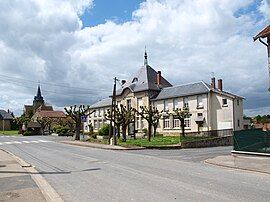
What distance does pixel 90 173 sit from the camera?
47.2 ft

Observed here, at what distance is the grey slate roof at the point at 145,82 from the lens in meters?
59.1

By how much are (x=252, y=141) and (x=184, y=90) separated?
105ft

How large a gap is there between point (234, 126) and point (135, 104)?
20552 mm

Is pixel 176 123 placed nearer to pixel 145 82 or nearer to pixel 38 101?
pixel 145 82

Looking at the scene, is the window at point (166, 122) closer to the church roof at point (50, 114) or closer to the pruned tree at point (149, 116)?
the pruned tree at point (149, 116)

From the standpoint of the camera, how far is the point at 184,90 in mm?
52188

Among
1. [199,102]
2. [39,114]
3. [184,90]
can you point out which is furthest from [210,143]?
[39,114]

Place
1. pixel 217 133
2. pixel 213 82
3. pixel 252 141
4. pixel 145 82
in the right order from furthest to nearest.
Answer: pixel 145 82
pixel 213 82
pixel 217 133
pixel 252 141

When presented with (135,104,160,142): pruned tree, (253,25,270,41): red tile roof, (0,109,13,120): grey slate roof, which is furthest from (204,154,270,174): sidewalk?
(0,109,13,120): grey slate roof

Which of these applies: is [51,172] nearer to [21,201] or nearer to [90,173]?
[90,173]

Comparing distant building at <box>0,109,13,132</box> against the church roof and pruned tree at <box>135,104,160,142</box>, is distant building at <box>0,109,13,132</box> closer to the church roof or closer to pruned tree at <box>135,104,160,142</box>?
the church roof

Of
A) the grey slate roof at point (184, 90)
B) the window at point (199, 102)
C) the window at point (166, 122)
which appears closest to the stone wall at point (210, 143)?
the window at point (199, 102)

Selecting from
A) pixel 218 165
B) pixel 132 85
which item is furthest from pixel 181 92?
pixel 218 165

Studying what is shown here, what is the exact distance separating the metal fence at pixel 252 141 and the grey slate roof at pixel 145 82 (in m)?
36.8
